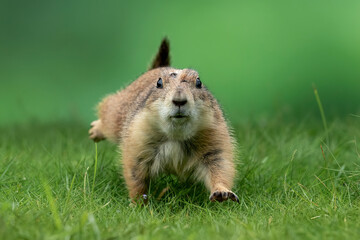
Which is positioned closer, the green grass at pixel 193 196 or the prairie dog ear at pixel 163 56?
the green grass at pixel 193 196

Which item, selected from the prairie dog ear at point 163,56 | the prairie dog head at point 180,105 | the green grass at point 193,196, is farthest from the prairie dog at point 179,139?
the prairie dog ear at point 163,56

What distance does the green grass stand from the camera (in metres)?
3.29

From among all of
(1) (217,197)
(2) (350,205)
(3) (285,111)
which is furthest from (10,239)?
(3) (285,111)

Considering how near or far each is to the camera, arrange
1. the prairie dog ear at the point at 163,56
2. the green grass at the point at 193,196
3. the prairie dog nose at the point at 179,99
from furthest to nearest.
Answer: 1. the prairie dog ear at the point at 163,56
2. the prairie dog nose at the point at 179,99
3. the green grass at the point at 193,196

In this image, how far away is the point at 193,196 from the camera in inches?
184

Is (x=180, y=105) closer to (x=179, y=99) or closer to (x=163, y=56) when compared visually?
(x=179, y=99)

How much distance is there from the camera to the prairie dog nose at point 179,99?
4004mm

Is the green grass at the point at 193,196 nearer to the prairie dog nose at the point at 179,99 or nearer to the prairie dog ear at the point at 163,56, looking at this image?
the prairie dog nose at the point at 179,99

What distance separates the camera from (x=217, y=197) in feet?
13.5

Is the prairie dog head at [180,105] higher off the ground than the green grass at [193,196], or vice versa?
the prairie dog head at [180,105]

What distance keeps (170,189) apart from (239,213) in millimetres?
828

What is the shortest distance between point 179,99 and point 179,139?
Answer: 50cm

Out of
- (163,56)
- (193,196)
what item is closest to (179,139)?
(193,196)

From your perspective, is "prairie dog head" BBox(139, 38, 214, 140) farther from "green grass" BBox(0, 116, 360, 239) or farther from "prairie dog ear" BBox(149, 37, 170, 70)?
"prairie dog ear" BBox(149, 37, 170, 70)
